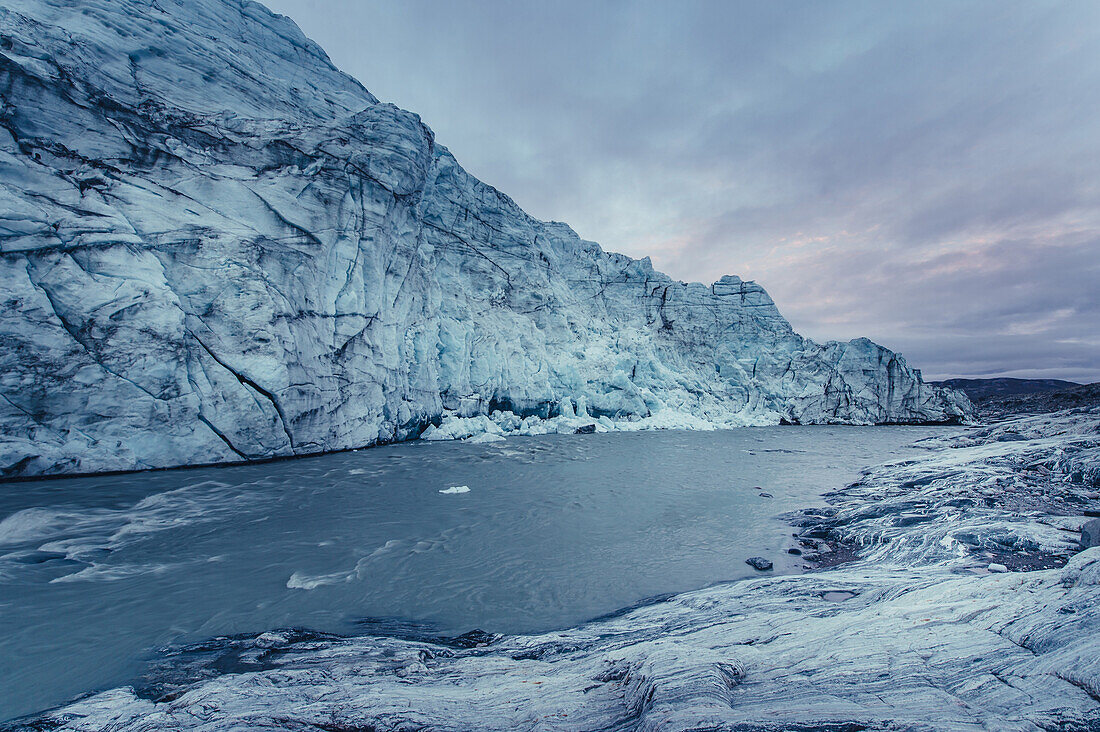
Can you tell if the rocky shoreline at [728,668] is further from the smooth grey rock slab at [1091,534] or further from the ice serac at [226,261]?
the ice serac at [226,261]

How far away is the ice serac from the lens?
9.93m

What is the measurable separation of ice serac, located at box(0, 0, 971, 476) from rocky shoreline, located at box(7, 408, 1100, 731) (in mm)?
10167

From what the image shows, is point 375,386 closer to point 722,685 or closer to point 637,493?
point 637,493

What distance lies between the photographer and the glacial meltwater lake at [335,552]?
3.99m

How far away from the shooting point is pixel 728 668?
2.38 metres

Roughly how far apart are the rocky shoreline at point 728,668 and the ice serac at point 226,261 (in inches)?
400

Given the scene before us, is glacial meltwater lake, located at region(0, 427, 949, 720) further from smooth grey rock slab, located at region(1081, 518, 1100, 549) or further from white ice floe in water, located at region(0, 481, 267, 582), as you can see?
smooth grey rock slab, located at region(1081, 518, 1100, 549)

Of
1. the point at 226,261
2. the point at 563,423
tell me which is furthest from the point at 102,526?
the point at 563,423

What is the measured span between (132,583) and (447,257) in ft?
73.4

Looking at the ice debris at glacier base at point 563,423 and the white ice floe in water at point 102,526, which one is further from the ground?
the ice debris at glacier base at point 563,423

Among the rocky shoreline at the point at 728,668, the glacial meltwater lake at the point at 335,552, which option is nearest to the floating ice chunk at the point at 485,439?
the glacial meltwater lake at the point at 335,552

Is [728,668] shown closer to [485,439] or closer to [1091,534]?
[1091,534]

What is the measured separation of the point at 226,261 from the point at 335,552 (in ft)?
36.2

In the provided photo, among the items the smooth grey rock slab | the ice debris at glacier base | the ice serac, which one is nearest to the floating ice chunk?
the ice debris at glacier base
